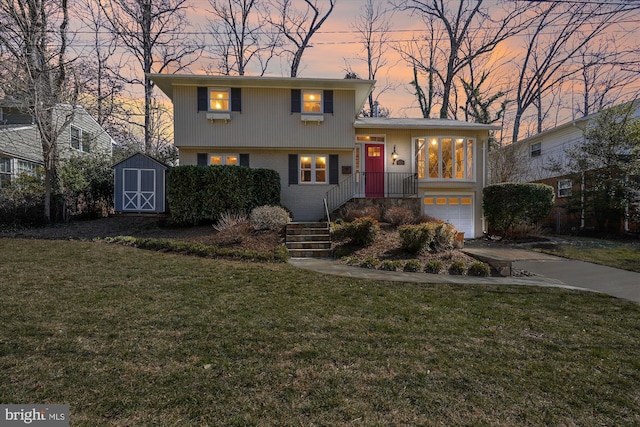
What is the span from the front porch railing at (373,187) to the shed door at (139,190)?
7204 mm

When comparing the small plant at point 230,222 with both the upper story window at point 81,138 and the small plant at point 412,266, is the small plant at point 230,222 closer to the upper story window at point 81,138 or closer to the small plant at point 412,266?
the small plant at point 412,266

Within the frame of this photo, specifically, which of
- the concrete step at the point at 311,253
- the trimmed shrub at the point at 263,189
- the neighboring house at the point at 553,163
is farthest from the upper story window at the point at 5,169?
the neighboring house at the point at 553,163

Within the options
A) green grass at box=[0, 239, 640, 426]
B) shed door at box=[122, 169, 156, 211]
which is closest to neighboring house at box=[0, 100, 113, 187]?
shed door at box=[122, 169, 156, 211]

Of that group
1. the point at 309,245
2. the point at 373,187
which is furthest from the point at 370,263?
the point at 373,187

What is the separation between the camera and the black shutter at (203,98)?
12.2m

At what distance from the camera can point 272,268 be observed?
6594mm

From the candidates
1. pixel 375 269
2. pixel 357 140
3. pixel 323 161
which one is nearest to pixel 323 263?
pixel 375 269

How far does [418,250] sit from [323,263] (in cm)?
249

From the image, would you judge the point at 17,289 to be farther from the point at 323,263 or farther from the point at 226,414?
the point at 323,263

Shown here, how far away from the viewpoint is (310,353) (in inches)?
117

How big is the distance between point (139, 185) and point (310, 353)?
12036 millimetres

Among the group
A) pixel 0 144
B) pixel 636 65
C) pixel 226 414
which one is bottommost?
pixel 226 414

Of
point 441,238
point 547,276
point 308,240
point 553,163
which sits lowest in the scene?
point 547,276

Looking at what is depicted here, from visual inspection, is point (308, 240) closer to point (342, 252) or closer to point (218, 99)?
point (342, 252)
